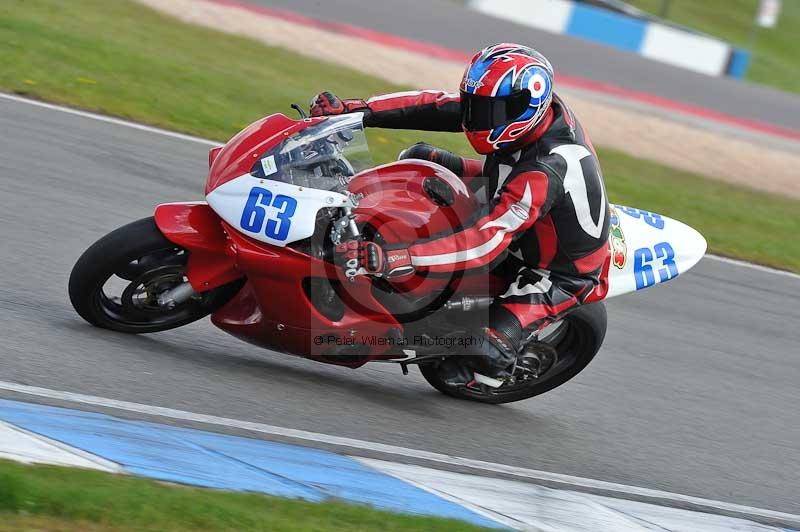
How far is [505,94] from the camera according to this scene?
15.4 feet

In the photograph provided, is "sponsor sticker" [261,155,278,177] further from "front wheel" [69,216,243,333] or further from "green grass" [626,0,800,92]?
"green grass" [626,0,800,92]

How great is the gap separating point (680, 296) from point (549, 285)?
3287mm

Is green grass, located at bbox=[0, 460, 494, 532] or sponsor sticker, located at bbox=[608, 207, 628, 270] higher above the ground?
sponsor sticker, located at bbox=[608, 207, 628, 270]

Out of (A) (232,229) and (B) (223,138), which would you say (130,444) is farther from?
(B) (223,138)

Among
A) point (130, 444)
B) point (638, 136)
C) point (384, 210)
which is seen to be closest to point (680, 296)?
point (384, 210)

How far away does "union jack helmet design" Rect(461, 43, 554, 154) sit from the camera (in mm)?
4711

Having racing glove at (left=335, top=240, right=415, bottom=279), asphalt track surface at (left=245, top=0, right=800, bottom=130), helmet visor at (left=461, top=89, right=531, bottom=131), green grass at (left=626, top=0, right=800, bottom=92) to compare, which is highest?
green grass at (left=626, top=0, right=800, bottom=92)

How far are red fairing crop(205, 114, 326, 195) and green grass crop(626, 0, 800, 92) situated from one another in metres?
22.6

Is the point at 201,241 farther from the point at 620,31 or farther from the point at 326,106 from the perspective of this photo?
the point at 620,31

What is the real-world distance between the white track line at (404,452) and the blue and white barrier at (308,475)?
0.37 ft

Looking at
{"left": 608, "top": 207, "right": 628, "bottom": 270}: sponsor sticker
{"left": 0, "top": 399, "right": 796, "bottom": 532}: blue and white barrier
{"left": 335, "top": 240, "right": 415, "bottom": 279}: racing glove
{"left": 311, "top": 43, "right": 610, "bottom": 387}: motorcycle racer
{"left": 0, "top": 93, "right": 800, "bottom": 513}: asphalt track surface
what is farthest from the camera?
{"left": 608, "top": 207, "right": 628, "bottom": 270}: sponsor sticker

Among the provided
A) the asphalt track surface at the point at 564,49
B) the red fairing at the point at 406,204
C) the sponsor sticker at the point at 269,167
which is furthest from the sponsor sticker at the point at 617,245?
the asphalt track surface at the point at 564,49

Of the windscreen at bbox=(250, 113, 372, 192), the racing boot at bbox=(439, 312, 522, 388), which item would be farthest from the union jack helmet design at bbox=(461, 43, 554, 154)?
the racing boot at bbox=(439, 312, 522, 388)

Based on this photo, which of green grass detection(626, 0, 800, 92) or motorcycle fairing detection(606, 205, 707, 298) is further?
green grass detection(626, 0, 800, 92)
